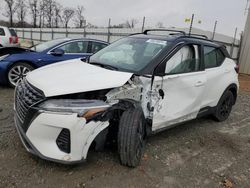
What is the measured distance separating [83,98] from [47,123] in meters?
0.45

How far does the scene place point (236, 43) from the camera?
1457cm

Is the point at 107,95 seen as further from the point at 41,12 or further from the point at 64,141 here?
the point at 41,12

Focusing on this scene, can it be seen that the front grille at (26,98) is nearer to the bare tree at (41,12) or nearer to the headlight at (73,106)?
the headlight at (73,106)

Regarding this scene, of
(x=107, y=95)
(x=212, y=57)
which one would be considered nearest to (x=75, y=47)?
(x=212, y=57)

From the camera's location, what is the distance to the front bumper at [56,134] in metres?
2.39

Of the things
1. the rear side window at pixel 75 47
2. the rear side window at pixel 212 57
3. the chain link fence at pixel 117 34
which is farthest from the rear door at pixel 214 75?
the chain link fence at pixel 117 34

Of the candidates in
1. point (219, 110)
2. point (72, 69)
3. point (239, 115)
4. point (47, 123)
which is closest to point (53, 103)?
point (47, 123)

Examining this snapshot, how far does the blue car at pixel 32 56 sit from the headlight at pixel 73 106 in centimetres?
363

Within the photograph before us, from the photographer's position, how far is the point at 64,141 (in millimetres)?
2459

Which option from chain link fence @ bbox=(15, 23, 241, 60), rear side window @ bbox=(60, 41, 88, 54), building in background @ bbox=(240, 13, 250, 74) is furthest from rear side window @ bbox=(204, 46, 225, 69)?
building in background @ bbox=(240, 13, 250, 74)

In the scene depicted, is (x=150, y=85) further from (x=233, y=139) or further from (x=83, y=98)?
(x=233, y=139)

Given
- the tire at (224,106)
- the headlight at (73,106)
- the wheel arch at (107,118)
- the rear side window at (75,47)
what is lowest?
the tire at (224,106)

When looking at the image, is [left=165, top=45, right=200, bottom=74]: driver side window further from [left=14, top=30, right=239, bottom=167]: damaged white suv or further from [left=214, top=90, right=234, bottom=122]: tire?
[left=214, top=90, right=234, bottom=122]: tire

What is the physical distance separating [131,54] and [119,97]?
38.9 inches
